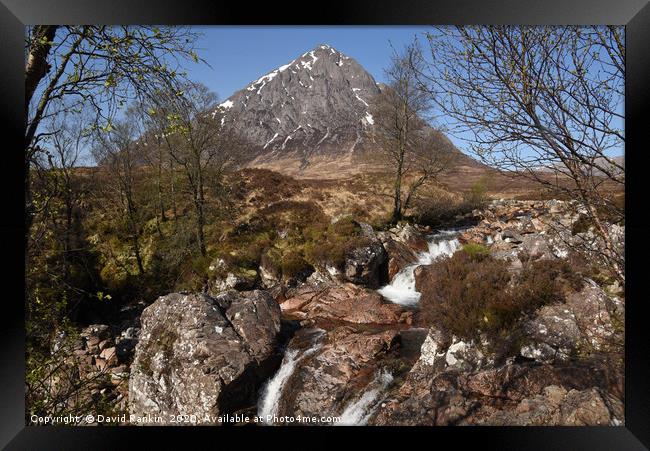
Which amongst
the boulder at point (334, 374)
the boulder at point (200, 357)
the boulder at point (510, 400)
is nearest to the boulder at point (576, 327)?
the boulder at point (510, 400)

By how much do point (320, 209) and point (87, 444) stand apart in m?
9.47

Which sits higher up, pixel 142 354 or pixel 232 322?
pixel 232 322

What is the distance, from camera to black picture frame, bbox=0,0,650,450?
115 inches

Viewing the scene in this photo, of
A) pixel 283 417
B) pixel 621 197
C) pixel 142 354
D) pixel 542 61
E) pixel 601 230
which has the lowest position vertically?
pixel 283 417

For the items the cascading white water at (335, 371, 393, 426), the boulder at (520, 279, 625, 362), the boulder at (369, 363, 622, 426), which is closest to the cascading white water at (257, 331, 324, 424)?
the cascading white water at (335, 371, 393, 426)

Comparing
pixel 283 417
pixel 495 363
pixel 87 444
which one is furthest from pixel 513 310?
pixel 87 444

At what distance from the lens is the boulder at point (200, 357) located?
4922mm

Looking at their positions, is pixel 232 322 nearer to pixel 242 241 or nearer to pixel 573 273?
pixel 242 241

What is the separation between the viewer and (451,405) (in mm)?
3832

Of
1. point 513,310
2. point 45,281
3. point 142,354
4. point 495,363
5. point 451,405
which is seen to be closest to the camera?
point 45,281

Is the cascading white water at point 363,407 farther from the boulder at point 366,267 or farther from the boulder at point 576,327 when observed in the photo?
the boulder at point 366,267
